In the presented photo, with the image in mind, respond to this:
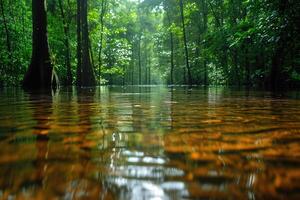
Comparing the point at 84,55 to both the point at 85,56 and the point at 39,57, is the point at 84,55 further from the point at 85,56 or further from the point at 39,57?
the point at 39,57

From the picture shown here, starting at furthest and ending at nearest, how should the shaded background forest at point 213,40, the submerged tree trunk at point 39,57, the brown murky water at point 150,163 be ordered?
the submerged tree trunk at point 39,57
the shaded background forest at point 213,40
the brown murky water at point 150,163

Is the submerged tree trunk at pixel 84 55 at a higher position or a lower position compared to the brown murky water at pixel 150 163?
higher

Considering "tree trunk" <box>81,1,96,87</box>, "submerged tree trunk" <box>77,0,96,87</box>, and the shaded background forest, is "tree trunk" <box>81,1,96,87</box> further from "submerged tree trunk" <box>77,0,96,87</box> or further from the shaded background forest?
the shaded background forest

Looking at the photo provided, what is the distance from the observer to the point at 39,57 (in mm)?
10766

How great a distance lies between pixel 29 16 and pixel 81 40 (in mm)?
6082

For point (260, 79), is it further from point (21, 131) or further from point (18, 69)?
point (21, 131)

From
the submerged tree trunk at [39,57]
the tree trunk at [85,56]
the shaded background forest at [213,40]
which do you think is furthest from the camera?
the tree trunk at [85,56]

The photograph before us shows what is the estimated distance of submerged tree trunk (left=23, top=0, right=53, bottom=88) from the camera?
1068 centimetres

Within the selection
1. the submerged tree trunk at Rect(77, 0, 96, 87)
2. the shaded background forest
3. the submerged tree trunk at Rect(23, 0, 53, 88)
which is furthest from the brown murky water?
the submerged tree trunk at Rect(77, 0, 96, 87)

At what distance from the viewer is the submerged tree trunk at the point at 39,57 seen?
1068cm

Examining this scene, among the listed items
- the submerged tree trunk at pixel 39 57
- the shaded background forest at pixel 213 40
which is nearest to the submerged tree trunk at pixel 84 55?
the shaded background forest at pixel 213 40

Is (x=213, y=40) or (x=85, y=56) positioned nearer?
(x=213, y=40)

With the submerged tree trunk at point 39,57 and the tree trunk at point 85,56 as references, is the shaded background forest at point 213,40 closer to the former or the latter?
the submerged tree trunk at point 39,57

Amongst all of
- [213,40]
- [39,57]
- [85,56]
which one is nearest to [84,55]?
[85,56]
